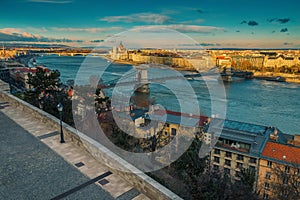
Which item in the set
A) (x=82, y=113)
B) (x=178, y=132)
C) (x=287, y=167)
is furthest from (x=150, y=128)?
(x=287, y=167)

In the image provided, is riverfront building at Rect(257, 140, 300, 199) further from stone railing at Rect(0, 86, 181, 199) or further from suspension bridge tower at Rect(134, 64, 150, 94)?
suspension bridge tower at Rect(134, 64, 150, 94)

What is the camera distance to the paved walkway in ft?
7.45

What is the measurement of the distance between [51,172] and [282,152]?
27.2 feet

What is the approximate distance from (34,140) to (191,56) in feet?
136

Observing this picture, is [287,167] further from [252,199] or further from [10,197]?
[10,197]

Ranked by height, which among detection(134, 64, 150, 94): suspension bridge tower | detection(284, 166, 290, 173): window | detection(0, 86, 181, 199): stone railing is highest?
detection(0, 86, 181, 199): stone railing

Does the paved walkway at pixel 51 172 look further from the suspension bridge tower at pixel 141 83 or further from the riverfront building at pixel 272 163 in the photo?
the suspension bridge tower at pixel 141 83

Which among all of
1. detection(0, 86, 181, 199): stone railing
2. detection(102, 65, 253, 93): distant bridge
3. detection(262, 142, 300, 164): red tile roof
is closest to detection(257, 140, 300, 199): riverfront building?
detection(262, 142, 300, 164): red tile roof

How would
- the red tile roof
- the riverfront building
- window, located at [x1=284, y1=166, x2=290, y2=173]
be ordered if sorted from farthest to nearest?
1. the red tile roof
2. the riverfront building
3. window, located at [x1=284, y1=166, x2=290, y2=173]

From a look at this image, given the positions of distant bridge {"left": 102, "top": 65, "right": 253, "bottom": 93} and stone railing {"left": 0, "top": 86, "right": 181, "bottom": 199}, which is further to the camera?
distant bridge {"left": 102, "top": 65, "right": 253, "bottom": 93}

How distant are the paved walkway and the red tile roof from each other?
7476 millimetres

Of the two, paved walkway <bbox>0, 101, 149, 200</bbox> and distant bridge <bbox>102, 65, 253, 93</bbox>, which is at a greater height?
paved walkway <bbox>0, 101, 149, 200</bbox>

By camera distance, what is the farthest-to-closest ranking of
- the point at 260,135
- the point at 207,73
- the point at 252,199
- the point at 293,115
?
1. the point at 207,73
2. the point at 293,115
3. the point at 260,135
4. the point at 252,199

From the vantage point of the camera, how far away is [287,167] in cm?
770
